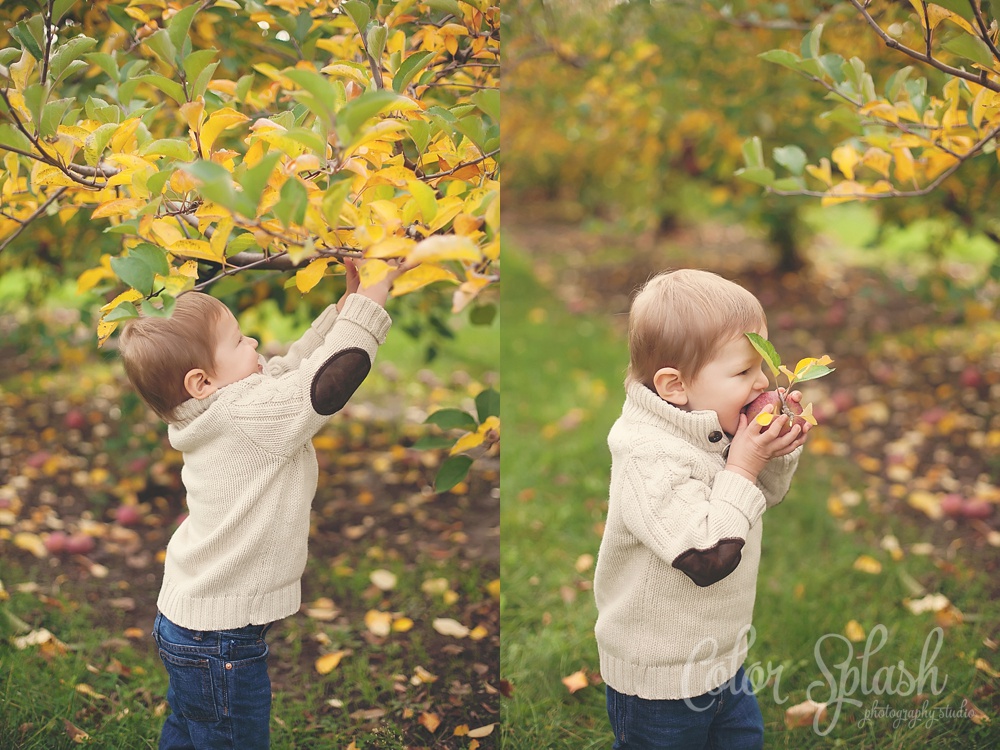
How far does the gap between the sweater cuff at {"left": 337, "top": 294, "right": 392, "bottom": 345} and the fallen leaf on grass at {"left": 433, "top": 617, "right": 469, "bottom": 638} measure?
4.15ft

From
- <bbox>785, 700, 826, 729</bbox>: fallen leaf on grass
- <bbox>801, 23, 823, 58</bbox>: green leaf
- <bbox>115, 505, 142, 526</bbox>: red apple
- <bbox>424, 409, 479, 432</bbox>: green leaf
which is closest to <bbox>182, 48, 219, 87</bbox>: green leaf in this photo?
<bbox>424, 409, 479, 432</bbox>: green leaf

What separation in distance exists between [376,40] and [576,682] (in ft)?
5.07

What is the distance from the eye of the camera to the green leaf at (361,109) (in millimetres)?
1049

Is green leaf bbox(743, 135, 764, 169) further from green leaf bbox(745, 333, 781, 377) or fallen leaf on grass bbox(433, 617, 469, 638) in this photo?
fallen leaf on grass bbox(433, 617, 469, 638)

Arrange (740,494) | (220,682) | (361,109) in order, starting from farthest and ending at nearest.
Result: (220,682) < (740,494) < (361,109)

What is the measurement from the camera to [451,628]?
2451 millimetres

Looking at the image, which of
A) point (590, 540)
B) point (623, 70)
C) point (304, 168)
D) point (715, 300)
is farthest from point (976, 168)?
point (304, 168)

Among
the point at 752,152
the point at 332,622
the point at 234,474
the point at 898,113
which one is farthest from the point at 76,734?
the point at 898,113

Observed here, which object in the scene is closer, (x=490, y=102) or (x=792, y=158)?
(x=490, y=102)

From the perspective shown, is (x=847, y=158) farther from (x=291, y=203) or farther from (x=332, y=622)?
(x=332, y=622)

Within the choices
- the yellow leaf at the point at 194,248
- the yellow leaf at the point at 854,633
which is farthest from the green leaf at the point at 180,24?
the yellow leaf at the point at 854,633

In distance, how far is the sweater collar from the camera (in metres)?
1.43

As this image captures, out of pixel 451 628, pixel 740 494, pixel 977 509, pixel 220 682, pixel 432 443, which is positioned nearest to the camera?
pixel 740 494

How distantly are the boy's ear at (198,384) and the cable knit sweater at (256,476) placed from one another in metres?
0.02
